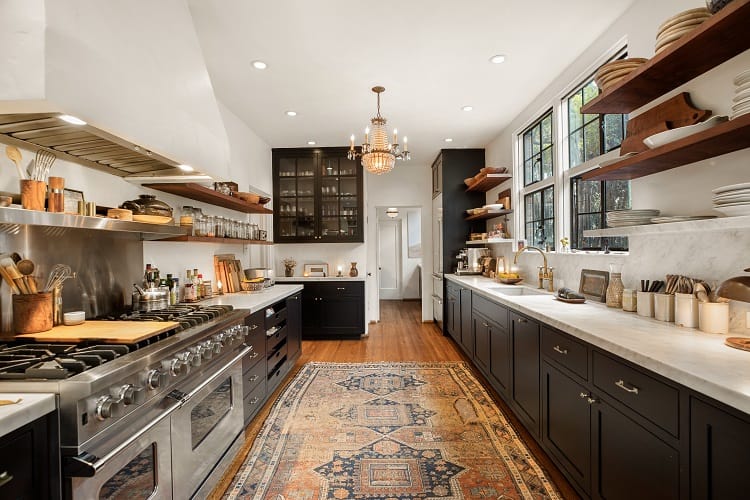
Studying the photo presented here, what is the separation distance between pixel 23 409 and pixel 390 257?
28.2ft

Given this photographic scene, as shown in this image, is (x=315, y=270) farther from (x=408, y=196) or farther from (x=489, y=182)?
(x=489, y=182)

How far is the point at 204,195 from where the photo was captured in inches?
117

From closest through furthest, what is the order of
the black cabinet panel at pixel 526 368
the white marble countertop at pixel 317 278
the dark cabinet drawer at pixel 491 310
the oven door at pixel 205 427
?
the oven door at pixel 205 427 < the black cabinet panel at pixel 526 368 < the dark cabinet drawer at pixel 491 310 < the white marble countertop at pixel 317 278

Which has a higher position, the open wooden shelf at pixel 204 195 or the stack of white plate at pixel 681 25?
the stack of white plate at pixel 681 25

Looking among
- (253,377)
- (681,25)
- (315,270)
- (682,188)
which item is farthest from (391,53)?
(315,270)

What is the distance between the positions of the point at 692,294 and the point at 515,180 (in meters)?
2.96

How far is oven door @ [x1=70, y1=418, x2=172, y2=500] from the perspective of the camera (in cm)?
117

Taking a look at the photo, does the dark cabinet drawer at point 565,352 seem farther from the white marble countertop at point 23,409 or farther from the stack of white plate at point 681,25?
the white marble countertop at point 23,409

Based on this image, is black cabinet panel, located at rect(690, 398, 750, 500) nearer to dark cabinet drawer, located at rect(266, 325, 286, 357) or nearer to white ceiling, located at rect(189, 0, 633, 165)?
A: white ceiling, located at rect(189, 0, 633, 165)

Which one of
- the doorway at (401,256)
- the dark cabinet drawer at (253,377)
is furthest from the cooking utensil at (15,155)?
the doorway at (401,256)

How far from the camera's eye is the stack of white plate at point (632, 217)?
6.44 feet

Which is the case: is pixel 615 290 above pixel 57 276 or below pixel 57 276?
below

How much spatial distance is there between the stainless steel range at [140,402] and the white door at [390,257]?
24.2 feet

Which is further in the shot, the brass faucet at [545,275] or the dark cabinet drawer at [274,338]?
the brass faucet at [545,275]
